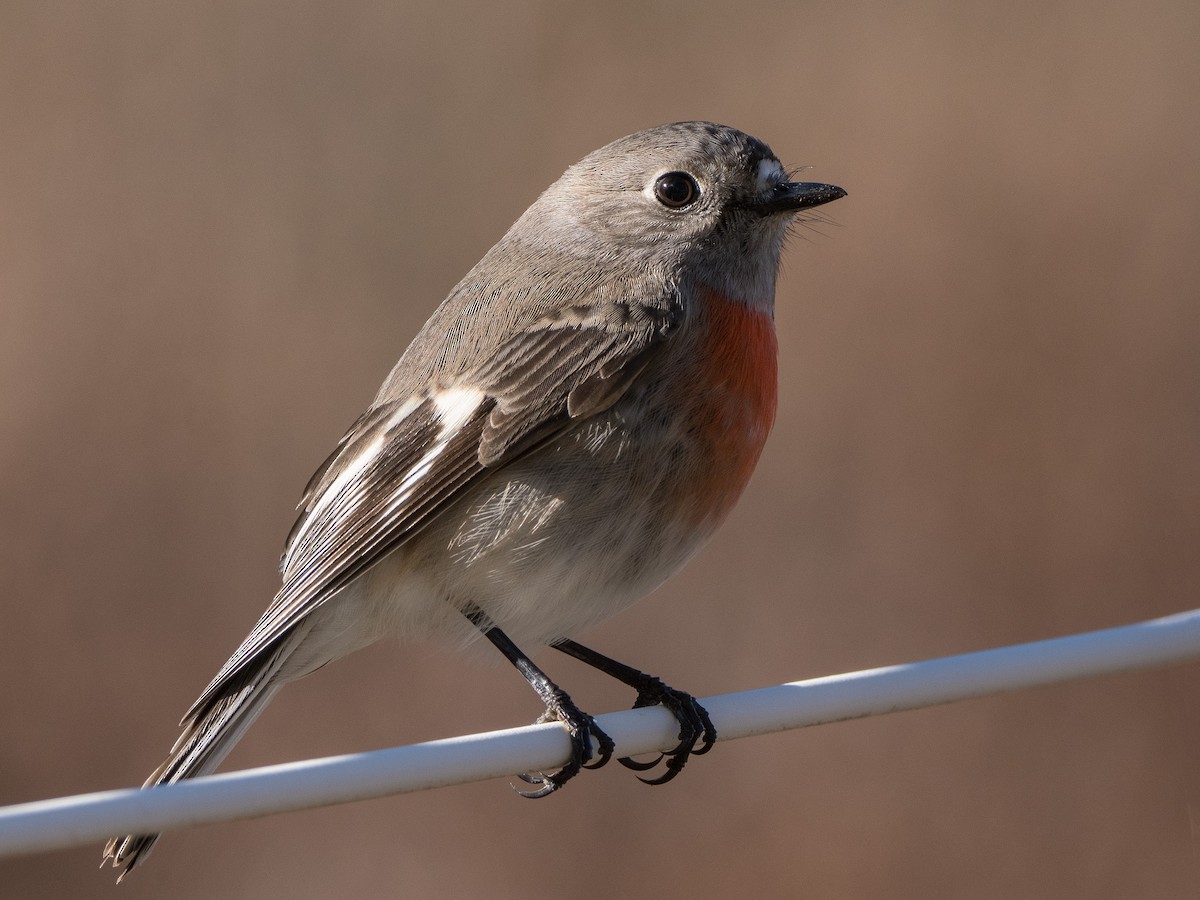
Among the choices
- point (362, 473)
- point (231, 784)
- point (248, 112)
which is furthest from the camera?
point (248, 112)

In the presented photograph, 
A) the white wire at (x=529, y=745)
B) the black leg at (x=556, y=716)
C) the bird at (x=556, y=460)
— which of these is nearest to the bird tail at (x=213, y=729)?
the bird at (x=556, y=460)

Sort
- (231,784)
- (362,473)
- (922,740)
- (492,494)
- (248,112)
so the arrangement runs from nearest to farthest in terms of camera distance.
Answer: (231,784), (492,494), (362,473), (922,740), (248,112)

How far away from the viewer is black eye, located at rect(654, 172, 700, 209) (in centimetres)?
368

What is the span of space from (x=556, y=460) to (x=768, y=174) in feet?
3.51

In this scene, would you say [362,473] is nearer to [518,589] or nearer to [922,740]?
[518,589]

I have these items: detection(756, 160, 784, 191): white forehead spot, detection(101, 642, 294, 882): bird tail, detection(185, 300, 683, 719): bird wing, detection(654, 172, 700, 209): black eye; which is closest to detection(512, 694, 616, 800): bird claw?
detection(185, 300, 683, 719): bird wing

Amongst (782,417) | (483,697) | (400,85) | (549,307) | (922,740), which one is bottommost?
(922,740)

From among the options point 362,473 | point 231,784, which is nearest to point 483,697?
point 362,473

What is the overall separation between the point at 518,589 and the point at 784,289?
11.0ft

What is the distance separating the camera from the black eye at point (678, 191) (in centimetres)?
368

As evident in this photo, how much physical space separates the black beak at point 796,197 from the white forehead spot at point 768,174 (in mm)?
25

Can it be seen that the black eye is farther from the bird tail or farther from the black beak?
the bird tail

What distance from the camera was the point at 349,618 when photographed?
345 cm

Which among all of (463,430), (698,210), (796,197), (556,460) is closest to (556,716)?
(556,460)
